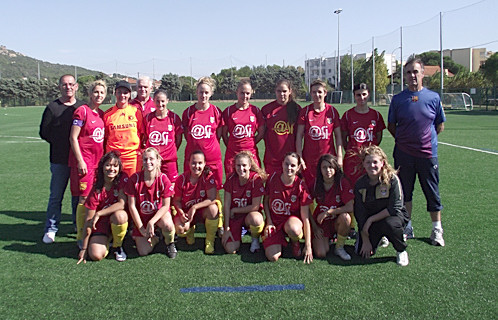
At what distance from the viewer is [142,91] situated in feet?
16.6

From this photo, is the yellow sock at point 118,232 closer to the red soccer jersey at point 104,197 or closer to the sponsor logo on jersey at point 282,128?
the red soccer jersey at point 104,197

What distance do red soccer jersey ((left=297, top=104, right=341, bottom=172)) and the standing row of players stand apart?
0.4 inches

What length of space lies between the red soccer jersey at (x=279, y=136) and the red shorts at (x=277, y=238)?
86 centimetres

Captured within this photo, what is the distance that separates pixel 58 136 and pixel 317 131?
2800 millimetres

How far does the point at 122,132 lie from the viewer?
4.55 meters

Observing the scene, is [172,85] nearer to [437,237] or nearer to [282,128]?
[282,128]

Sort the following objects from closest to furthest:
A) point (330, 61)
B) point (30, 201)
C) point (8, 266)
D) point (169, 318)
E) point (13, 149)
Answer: point (169, 318) < point (8, 266) < point (30, 201) < point (13, 149) < point (330, 61)

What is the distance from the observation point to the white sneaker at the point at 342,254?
3950 millimetres

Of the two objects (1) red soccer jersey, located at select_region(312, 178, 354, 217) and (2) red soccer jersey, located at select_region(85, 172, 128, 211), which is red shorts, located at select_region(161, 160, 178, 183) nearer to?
(2) red soccer jersey, located at select_region(85, 172, 128, 211)

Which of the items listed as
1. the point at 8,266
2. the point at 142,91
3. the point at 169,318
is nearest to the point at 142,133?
the point at 142,91

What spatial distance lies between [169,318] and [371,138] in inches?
111

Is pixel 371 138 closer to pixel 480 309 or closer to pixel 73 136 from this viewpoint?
pixel 480 309

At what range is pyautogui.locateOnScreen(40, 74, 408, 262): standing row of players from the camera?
422 centimetres

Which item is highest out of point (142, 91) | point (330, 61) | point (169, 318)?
point (330, 61)
